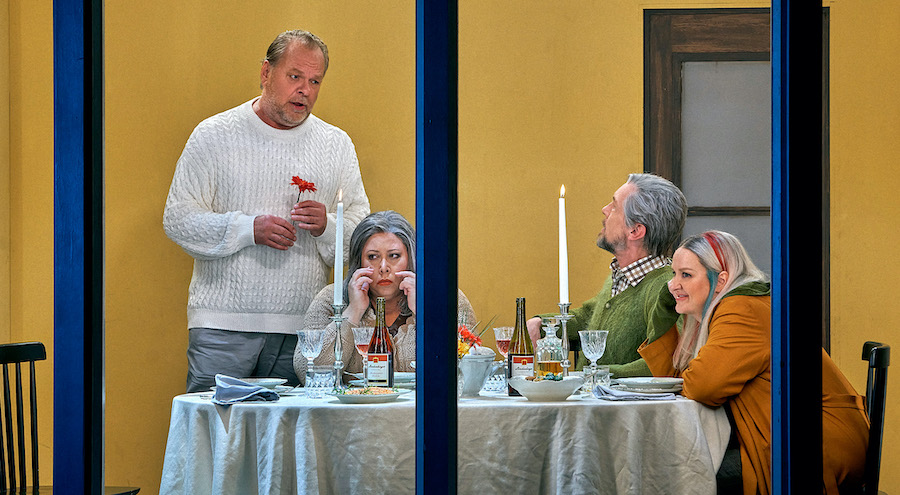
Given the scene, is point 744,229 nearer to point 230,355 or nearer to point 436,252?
point 230,355

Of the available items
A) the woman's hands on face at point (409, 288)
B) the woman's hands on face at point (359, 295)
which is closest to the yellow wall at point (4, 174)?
the woman's hands on face at point (359, 295)

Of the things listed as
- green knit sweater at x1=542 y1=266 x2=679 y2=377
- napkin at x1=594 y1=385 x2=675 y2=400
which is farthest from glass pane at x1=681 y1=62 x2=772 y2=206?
napkin at x1=594 y1=385 x2=675 y2=400

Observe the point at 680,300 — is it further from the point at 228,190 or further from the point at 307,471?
the point at 228,190

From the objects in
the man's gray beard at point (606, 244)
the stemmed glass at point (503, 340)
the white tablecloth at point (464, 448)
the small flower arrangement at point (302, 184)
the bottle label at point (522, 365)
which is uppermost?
the small flower arrangement at point (302, 184)

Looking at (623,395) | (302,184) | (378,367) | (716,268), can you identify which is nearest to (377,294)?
(378,367)

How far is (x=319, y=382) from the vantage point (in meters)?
2.35

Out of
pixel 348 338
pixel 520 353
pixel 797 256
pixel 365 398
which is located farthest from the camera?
pixel 348 338

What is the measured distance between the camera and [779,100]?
4.60ft

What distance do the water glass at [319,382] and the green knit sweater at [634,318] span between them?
835mm

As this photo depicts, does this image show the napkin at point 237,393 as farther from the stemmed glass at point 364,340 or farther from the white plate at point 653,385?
the white plate at point 653,385

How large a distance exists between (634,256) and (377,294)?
2.79 ft

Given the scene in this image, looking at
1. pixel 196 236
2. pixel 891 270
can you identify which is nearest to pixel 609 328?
pixel 196 236

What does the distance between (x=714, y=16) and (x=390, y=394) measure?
263 cm

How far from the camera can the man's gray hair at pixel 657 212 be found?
9.79 feet
